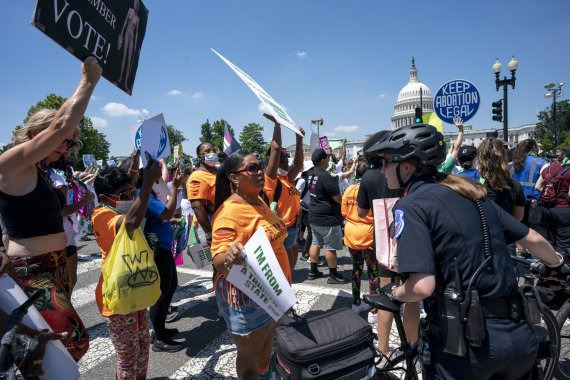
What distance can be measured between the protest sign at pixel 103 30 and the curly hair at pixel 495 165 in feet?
13.0

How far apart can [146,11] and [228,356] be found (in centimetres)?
332

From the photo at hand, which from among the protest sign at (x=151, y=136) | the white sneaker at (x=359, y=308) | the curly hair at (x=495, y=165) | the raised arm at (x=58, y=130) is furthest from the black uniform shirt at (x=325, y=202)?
the raised arm at (x=58, y=130)

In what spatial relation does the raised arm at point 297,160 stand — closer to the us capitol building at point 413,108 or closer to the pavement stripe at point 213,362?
the pavement stripe at point 213,362

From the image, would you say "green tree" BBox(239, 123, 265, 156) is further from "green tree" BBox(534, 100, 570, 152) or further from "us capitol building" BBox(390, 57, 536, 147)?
"green tree" BBox(534, 100, 570, 152)

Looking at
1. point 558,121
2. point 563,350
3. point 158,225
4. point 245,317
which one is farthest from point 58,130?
point 558,121

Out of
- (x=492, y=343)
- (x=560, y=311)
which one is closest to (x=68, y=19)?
(x=492, y=343)

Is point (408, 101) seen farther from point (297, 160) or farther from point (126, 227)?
point (126, 227)

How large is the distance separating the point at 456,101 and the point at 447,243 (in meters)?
5.75

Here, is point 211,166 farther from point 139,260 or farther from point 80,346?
point 80,346

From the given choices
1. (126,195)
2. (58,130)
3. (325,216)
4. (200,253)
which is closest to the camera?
(58,130)

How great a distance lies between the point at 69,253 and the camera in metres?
3.97

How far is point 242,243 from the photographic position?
8.00ft

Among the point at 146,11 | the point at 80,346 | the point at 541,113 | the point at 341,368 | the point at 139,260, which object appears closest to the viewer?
the point at 341,368

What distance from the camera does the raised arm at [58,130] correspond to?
74.3 inches
